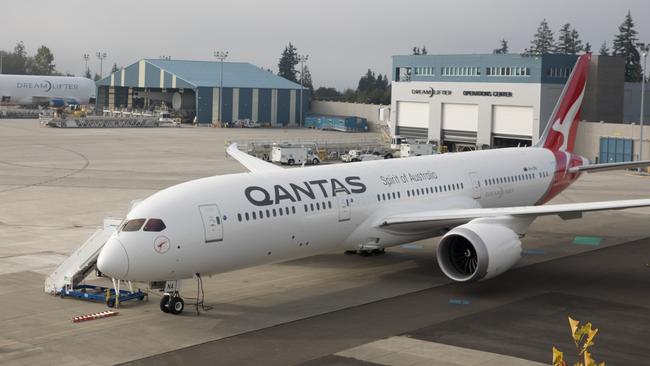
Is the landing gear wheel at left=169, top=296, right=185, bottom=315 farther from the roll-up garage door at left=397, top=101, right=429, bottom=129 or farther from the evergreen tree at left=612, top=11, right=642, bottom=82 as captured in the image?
the evergreen tree at left=612, top=11, right=642, bottom=82

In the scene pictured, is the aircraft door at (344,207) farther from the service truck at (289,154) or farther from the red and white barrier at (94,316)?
the service truck at (289,154)

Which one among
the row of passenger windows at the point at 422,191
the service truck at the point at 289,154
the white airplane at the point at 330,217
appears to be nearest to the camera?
the white airplane at the point at 330,217

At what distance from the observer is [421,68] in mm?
94062

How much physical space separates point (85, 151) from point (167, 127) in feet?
135

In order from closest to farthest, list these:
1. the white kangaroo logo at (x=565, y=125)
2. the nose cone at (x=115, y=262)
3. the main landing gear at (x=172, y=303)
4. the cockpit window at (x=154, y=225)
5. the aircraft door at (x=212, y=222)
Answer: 1. the nose cone at (x=115, y=262)
2. the cockpit window at (x=154, y=225)
3. the aircraft door at (x=212, y=222)
4. the main landing gear at (x=172, y=303)
5. the white kangaroo logo at (x=565, y=125)

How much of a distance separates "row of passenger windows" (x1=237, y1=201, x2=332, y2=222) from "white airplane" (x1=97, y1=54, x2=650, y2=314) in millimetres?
33

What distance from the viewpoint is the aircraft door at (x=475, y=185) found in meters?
34.8

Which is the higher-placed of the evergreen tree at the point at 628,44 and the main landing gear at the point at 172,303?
the evergreen tree at the point at 628,44

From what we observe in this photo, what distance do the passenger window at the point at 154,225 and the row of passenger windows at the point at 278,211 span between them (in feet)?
7.87

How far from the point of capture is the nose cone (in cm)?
2325

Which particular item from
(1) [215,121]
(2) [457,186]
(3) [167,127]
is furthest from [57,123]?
(2) [457,186]

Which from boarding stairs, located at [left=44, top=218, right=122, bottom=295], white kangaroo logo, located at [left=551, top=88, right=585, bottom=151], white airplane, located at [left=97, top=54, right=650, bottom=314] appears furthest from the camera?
white kangaroo logo, located at [left=551, top=88, right=585, bottom=151]

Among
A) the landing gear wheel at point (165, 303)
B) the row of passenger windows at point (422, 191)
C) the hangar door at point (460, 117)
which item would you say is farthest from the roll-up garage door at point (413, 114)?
the landing gear wheel at point (165, 303)

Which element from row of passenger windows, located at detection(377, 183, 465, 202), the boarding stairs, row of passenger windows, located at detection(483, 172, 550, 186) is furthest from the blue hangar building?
the boarding stairs
